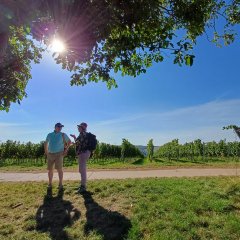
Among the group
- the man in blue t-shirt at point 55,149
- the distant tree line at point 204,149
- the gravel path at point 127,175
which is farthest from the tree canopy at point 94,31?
the distant tree line at point 204,149

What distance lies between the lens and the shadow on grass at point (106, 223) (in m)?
6.34

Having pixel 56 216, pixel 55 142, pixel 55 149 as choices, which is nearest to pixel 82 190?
pixel 55 149

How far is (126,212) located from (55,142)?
339cm

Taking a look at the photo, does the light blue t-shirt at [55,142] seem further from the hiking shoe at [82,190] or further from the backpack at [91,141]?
the hiking shoe at [82,190]

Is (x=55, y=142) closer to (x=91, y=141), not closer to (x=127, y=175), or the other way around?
(x=91, y=141)

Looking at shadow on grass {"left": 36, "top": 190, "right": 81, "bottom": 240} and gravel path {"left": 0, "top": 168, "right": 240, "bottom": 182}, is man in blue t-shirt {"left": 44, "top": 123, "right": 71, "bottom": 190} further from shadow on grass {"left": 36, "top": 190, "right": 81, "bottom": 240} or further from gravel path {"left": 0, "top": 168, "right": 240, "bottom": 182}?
gravel path {"left": 0, "top": 168, "right": 240, "bottom": 182}

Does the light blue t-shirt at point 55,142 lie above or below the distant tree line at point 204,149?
below

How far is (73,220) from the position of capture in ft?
23.2

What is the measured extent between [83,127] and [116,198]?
2250mm

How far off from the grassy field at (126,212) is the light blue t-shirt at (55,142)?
1.09m

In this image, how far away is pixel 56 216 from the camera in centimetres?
740

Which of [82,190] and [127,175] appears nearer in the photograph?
[82,190]

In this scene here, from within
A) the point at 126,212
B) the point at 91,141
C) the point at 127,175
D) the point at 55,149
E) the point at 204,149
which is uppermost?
the point at 204,149

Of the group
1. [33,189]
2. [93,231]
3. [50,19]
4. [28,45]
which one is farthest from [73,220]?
[28,45]
